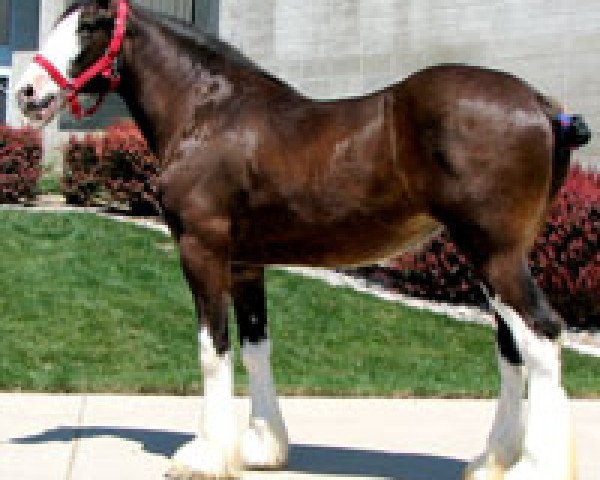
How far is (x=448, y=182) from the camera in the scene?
5191 millimetres

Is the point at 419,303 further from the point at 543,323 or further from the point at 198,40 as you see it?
the point at 543,323

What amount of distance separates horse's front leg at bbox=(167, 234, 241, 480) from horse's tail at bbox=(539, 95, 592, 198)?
1.74 meters

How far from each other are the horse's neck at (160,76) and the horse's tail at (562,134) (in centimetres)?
182

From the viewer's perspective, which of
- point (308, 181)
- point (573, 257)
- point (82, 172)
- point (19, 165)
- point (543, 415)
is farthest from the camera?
point (19, 165)

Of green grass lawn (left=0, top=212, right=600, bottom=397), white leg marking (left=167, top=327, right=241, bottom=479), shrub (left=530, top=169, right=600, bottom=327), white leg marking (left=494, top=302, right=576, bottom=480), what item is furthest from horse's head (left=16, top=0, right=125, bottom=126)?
shrub (left=530, top=169, right=600, bottom=327)

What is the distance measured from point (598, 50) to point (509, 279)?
38.2ft

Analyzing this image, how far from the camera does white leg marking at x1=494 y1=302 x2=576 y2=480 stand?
16.6 ft

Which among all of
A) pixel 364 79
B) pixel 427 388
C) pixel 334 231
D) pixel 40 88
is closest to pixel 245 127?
pixel 334 231

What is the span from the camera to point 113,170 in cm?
1688

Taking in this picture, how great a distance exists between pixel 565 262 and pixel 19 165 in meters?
9.30

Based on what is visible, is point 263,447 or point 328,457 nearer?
point 263,447

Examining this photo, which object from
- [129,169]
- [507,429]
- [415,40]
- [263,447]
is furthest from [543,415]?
[415,40]

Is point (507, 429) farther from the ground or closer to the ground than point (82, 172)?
farther from the ground

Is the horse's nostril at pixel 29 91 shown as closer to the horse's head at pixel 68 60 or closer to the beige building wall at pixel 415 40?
the horse's head at pixel 68 60
